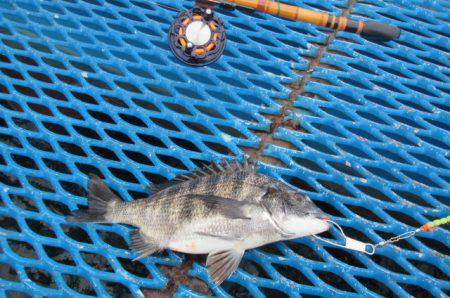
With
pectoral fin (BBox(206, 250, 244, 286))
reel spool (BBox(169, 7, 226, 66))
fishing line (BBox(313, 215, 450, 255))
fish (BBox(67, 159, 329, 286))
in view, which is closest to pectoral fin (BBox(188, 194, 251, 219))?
fish (BBox(67, 159, 329, 286))

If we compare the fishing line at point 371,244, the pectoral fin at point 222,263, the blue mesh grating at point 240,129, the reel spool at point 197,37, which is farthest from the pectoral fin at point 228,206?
the reel spool at point 197,37

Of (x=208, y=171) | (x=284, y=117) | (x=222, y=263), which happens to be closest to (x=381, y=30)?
(x=284, y=117)

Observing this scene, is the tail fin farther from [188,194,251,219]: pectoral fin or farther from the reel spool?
the reel spool

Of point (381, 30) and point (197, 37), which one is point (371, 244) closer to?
point (381, 30)

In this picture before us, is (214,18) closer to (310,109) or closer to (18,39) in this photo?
(310,109)

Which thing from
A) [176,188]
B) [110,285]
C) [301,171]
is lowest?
[110,285]

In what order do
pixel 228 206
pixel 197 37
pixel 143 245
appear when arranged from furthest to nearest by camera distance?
pixel 197 37 < pixel 143 245 < pixel 228 206

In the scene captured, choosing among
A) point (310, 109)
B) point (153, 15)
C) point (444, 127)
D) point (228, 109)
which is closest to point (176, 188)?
point (228, 109)
